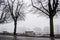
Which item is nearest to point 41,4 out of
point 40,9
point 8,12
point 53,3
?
point 40,9

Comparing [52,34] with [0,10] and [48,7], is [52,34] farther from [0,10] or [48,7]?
[0,10]

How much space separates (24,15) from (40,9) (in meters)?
4.89

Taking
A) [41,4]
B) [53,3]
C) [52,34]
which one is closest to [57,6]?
[53,3]

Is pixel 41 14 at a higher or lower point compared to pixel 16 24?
higher

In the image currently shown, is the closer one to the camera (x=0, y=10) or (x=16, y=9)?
(x=16, y=9)

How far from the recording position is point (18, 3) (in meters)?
16.7

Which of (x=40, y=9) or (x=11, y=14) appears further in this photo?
(x=11, y=14)

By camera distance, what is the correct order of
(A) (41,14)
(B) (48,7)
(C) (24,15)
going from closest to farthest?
(B) (48,7) → (A) (41,14) → (C) (24,15)

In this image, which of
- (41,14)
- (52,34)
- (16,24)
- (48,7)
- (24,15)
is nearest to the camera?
(52,34)

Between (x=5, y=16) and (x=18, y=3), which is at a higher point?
(x=18, y=3)

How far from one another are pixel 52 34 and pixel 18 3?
8.85m

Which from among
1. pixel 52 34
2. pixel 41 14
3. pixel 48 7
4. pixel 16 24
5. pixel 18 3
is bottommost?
pixel 52 34

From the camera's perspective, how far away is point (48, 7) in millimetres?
12250

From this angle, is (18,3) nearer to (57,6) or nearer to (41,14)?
(41,14)
